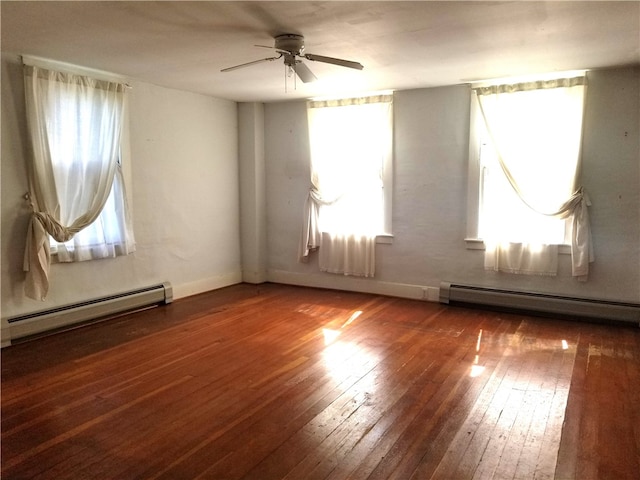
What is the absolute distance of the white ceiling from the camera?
2.99 m

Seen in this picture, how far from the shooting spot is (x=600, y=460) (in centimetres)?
240

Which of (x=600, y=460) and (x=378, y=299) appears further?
(x=378, y=299)

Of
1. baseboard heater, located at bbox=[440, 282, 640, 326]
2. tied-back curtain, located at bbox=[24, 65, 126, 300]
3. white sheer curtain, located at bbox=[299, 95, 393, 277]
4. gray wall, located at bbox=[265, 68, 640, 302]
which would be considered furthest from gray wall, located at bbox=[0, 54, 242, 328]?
baseboard heater, located at bbox=[440, 282, 640, 326]

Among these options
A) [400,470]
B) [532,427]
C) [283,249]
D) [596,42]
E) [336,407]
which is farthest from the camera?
[283,249]

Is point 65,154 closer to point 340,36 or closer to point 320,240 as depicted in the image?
point 340,36

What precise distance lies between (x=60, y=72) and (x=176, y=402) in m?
3.24

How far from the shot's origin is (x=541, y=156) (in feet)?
16.1

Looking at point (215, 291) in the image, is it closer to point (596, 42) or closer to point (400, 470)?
point (400, 470)

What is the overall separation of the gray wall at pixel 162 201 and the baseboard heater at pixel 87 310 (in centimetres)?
9

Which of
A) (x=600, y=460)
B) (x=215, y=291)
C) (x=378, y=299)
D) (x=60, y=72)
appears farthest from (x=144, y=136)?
(x=600, y=460)

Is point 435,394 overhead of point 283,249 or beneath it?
beneath

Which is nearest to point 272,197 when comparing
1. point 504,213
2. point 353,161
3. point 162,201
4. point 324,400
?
point 353,161

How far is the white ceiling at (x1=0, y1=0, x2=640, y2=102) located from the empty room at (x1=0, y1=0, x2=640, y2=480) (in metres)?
0.03

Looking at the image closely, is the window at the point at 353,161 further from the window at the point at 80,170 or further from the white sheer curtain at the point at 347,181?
the window at the point at 80,170
